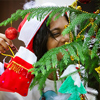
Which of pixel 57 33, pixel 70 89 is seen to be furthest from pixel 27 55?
pixel 70 89

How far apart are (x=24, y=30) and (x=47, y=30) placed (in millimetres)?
163

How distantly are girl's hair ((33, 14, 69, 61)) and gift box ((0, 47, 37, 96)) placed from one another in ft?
0.18

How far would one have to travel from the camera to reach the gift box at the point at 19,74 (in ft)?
2.34

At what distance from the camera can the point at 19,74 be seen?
0.74m

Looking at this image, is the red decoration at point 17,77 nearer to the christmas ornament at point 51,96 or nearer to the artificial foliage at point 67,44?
the christmas ornament at point 51,96

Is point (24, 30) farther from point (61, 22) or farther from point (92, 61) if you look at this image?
point (92, 61)

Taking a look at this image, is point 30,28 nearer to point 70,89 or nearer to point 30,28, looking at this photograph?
point 30,28

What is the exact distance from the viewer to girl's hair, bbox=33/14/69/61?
29.3 inches

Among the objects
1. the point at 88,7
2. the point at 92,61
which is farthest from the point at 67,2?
the point at 92,61

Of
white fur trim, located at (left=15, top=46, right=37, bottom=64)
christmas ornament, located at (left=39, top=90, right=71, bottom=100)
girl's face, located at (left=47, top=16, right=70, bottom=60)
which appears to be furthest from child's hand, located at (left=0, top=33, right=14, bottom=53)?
christmas ornament, located at (left=39, top=90, right=71, bottom=100)

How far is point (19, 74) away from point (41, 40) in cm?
28

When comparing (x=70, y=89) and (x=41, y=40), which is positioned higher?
(x=41, y=40)

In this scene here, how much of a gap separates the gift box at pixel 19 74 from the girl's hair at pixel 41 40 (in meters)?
0.06

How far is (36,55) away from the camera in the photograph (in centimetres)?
83
